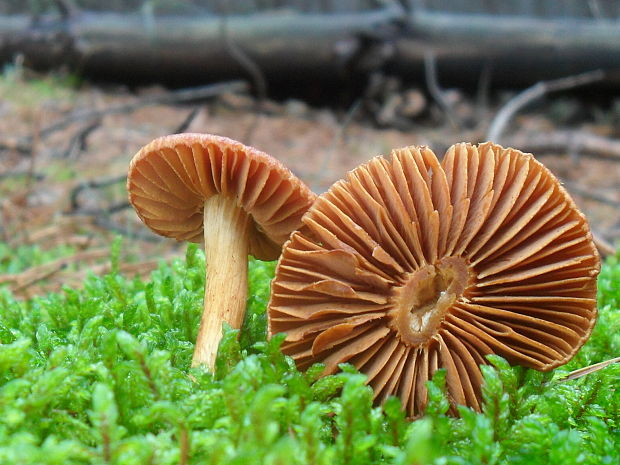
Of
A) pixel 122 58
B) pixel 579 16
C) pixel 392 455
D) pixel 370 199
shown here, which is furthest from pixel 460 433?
pixel 579 16

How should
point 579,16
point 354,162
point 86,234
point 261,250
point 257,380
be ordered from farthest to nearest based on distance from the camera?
point 579,16
point 354,162
point 86,234
point 261,250
point 257,380

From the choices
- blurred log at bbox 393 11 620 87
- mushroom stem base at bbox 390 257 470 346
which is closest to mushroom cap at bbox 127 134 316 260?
mushroom stem base at bbox 390 257 470 346

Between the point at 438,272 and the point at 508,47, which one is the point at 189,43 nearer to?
the point at 508,47

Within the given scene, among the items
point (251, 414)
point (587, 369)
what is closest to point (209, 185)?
point (251, 414)

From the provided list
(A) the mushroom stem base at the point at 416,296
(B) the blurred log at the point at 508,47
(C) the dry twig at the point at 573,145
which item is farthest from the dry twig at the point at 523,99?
(A) the mushroom stem base at the point at 416,296

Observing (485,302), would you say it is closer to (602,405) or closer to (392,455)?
(602,405)

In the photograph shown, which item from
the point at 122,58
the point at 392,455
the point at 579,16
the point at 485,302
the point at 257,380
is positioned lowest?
the point at 392,455
